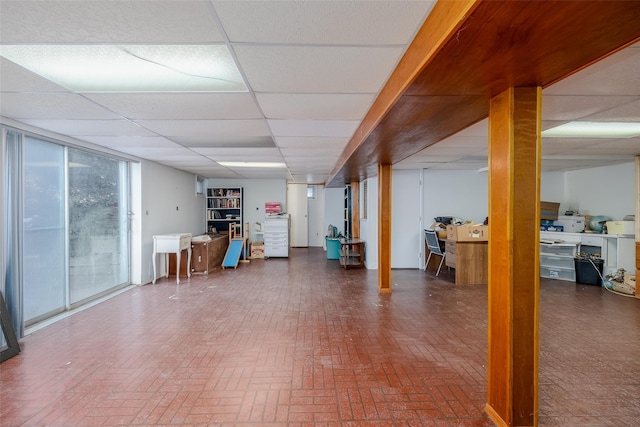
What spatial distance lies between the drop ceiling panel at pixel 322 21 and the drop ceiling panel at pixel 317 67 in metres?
0.10

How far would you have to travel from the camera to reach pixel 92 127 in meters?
3.42

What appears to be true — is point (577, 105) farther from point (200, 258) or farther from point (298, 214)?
point (298, 214)

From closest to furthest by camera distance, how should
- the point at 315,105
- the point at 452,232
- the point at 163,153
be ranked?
the point at 315,105 → the point at 163,153 → the point at 452,232

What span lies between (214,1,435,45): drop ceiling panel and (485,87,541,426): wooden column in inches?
31.9

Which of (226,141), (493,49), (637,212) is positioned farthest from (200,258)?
(637,212)

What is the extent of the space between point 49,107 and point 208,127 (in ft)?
4.48

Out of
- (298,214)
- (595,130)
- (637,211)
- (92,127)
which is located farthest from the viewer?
(298,214)

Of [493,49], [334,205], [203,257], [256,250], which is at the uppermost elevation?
[493,49]

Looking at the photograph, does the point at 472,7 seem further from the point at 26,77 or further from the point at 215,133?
the point at 215,133

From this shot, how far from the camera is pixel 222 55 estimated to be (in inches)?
74.0

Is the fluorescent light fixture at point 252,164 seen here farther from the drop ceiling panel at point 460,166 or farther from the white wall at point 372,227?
the drop ceiling panel at point 460,166

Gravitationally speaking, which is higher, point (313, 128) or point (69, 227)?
point (313, 128)

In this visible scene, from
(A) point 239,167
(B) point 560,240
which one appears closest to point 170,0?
(A) point 239,167

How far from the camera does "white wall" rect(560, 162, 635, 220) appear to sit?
19.3 feet
